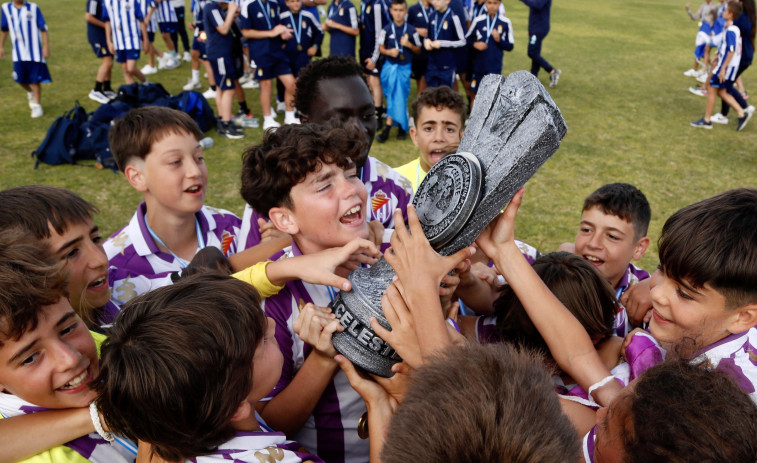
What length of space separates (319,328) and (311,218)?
0.54 metres

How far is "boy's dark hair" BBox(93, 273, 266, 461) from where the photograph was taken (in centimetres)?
Result: 138

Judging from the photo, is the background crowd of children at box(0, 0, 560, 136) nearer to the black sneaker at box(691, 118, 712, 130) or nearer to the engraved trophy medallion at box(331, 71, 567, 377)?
the black sneaker at box(691, 118, 712, 130)

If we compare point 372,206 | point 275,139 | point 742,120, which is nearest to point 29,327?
point 275,139

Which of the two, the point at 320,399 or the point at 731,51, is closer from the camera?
the point at 320,399

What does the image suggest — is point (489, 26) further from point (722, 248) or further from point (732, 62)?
point (722, 248)

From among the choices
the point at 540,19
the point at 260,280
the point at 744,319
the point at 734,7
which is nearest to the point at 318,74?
the point at 260,280

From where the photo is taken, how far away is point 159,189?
2953mm

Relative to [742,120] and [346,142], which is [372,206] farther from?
[742,120]

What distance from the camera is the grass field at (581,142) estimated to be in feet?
21.4

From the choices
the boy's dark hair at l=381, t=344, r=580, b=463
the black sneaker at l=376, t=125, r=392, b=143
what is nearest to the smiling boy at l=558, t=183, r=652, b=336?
the boy's dark hair at l=381, t=344, r=580, b=463

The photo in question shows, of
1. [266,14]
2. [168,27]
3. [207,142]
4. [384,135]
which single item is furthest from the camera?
[168,27]

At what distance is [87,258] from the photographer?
7.31ft

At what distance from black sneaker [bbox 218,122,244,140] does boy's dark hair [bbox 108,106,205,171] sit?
550 cm

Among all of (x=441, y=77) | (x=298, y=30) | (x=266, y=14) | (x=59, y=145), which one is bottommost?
(x=59, y=145)
